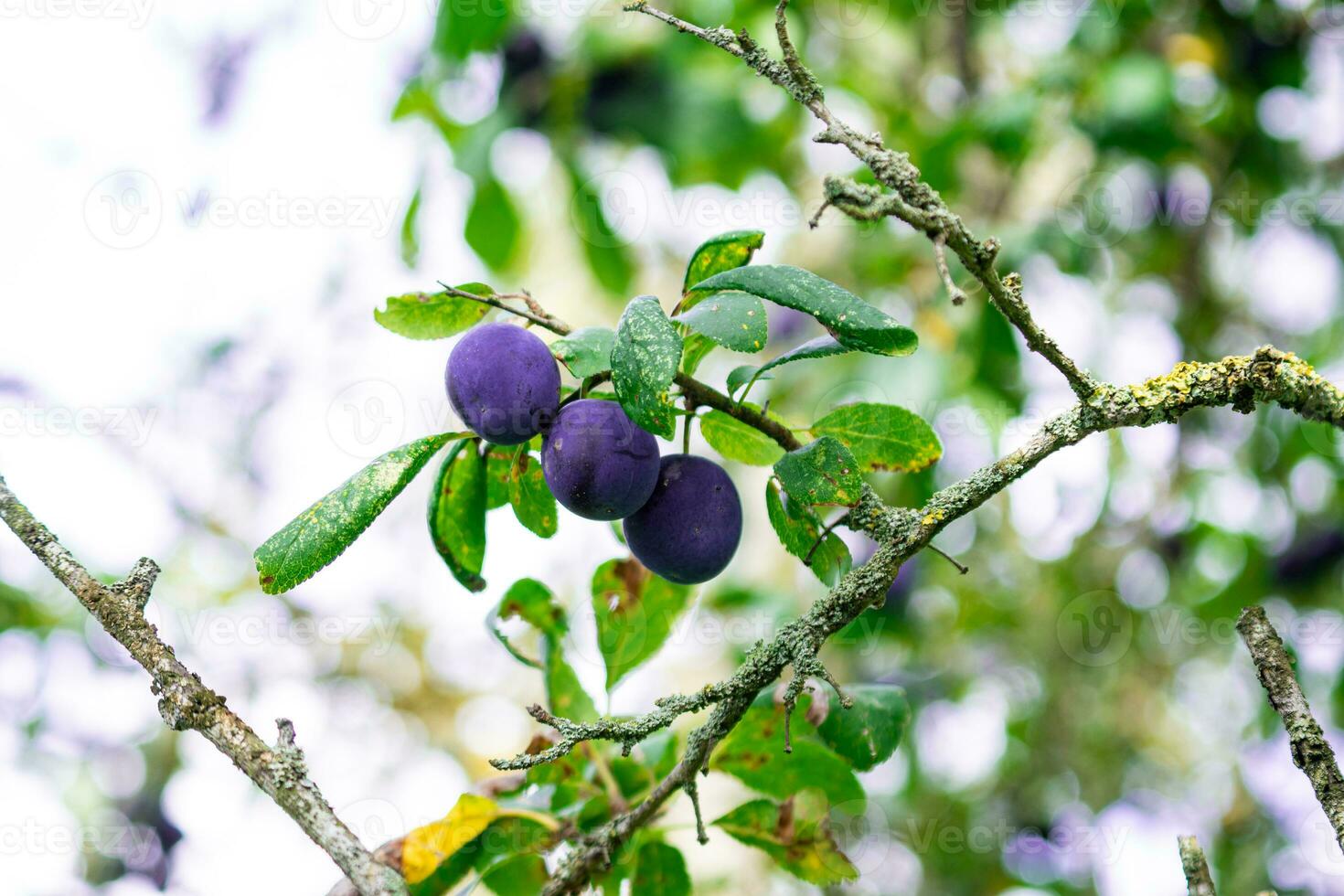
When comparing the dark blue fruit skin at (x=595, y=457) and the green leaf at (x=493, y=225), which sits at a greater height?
the green leaf at (x=493, y=225)

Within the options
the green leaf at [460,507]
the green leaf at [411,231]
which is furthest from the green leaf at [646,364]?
the green leaf at [411,231]

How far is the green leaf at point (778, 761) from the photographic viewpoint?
113 cm

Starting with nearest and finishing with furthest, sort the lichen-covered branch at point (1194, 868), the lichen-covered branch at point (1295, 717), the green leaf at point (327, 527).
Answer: the lichen-covered branch at point (1194, 868) → the lichen-covered branch at point (1295, 717) → the green leaf at point (327, 527)

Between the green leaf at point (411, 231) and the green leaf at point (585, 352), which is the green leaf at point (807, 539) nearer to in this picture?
the green leaf at point (585, 352)

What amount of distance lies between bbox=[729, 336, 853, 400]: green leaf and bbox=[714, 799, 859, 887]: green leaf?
463 mm

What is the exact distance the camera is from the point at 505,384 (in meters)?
0.93

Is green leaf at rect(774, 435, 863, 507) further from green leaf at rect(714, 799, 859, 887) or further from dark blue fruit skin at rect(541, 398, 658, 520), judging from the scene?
green leaf at rect(714, 799, 859, 887)

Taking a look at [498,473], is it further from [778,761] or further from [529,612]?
[778,761]

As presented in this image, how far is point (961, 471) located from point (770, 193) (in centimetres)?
98

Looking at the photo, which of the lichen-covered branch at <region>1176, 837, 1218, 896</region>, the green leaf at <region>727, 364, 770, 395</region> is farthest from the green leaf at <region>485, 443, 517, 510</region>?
the lichen-covered branch at <region>1176, 837, 1218, 896</region>

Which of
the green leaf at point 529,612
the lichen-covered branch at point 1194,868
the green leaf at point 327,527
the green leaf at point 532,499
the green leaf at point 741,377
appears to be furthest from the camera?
the green leaf at point 529,612

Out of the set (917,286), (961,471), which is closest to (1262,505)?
(961,471)

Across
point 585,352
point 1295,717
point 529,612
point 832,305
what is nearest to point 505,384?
point 585,352

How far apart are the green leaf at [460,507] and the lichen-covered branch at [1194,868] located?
64cm
